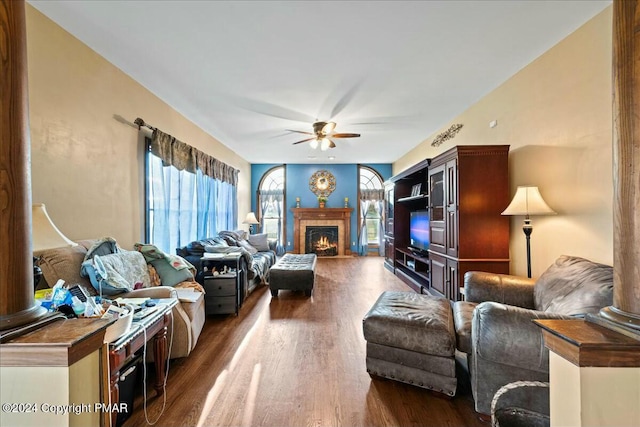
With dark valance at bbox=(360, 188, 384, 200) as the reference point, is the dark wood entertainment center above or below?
below

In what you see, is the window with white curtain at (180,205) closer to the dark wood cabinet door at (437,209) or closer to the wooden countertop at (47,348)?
the wooden countertop at (47,348)

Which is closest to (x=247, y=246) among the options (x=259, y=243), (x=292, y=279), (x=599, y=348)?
(x=259, y=243)

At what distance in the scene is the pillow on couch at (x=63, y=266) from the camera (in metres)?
1.81

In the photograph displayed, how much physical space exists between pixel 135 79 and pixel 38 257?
216cm

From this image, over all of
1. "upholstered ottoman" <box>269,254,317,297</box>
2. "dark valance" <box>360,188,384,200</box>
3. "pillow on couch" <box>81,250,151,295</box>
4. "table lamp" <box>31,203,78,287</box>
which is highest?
"dark valance" <box>360,188,384,200</box>

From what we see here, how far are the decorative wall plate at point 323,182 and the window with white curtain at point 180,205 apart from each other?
9.68 feet

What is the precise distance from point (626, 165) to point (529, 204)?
65.5 inches

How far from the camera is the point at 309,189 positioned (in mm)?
8062

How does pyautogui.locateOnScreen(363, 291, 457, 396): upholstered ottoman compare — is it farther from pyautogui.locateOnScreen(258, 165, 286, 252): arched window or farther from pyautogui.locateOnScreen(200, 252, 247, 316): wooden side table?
pyautogui.locateOnScreen(258, 165, 286, 252): arched window

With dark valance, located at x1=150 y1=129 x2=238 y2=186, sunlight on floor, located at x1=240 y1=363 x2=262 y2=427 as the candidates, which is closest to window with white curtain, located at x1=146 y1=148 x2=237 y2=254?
dark valance, located at x1=150 y1=129 x2=238 y2=186

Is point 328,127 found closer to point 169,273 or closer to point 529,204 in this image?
point 529,204

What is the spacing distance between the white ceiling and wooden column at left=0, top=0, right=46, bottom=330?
4.24 feet

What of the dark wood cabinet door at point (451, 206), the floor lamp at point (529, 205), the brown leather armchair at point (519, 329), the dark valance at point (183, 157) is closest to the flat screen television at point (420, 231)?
the dark wood cabinet door at point (451, 206)

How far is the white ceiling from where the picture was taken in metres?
1.94
